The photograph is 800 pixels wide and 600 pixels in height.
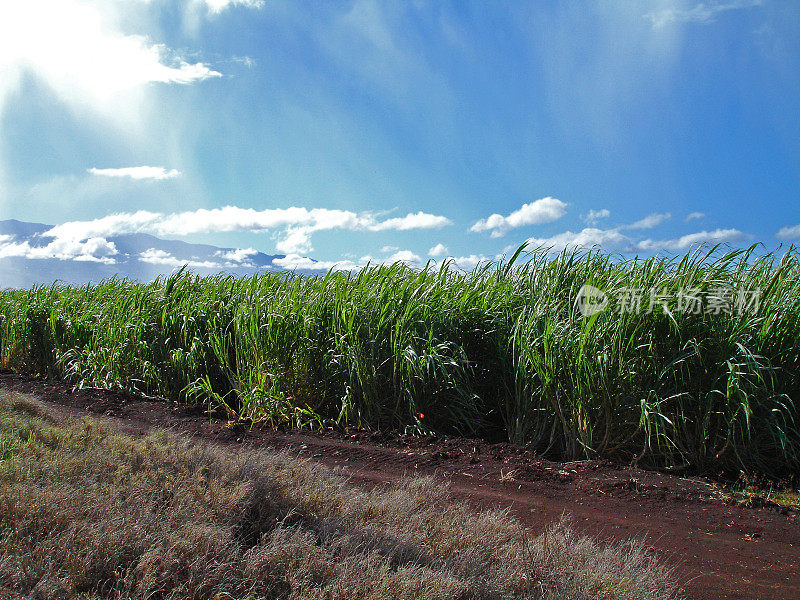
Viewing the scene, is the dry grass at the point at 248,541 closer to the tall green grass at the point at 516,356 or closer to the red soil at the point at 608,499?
the red soil at the point at 608,499

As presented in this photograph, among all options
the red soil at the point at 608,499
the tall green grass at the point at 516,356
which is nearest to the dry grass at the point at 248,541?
the red soil at the point at 608,499

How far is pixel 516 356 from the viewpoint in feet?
15.0

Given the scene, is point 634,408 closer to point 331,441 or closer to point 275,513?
point 331,441

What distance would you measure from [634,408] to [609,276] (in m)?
1.25

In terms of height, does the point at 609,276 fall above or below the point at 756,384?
above

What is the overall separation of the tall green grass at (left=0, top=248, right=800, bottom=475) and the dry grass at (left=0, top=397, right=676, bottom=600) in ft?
4.74

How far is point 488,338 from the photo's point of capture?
497 centimetres

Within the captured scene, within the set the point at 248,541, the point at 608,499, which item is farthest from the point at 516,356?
the point at 248,541

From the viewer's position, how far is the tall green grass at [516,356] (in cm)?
405

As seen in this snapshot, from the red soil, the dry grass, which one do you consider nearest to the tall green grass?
the red soil

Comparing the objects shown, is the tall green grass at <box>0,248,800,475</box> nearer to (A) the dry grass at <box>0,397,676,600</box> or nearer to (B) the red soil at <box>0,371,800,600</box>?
(B) the red soil at <box>0,371,800,600</box>

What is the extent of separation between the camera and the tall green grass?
13.3ft

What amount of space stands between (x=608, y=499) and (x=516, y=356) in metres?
1.34

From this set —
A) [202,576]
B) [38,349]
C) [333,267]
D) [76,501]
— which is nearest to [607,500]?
[202,576]
